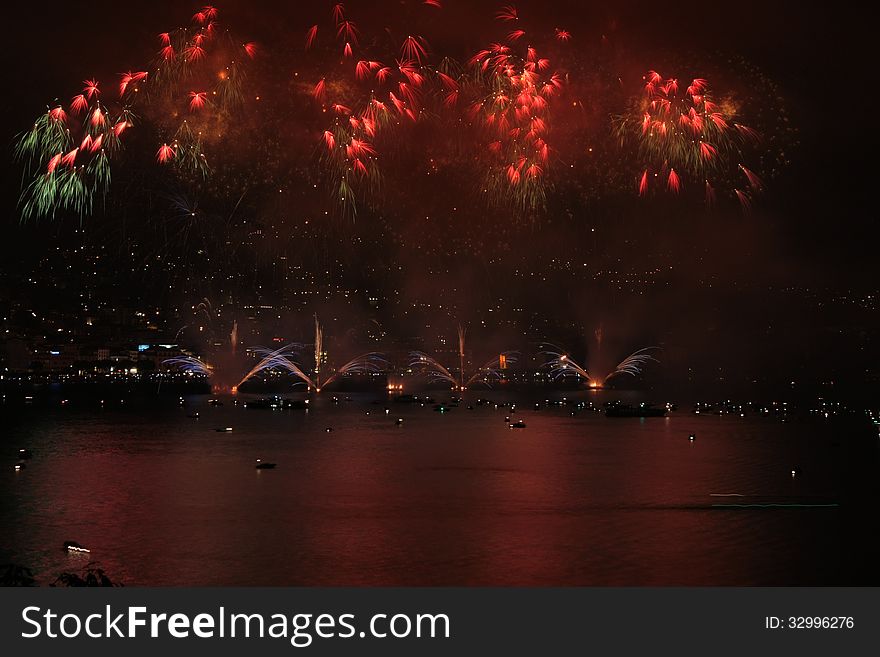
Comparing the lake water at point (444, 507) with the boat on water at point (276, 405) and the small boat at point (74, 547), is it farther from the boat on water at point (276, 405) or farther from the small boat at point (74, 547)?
the boat on water at point (276, 405)

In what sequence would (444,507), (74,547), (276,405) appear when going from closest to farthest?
(74,547), (444,507), (276,405)

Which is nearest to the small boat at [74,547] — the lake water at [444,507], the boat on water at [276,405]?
the lake water at [444,507]

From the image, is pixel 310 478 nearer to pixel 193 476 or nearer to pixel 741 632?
pixel 193 476

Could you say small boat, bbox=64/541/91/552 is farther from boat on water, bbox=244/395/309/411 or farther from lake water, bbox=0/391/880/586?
boat on water, bbox=244/395/309/411

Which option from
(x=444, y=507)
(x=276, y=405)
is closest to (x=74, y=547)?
(x=444, y=507)

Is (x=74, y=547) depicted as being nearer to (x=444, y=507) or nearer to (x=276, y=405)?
(x=444, y=507)

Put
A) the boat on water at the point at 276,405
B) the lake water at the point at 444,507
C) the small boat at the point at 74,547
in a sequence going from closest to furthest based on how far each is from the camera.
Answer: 1. the lake water at the point at 444,507
2. the small boat at the point at 74,547
3. the boat on water at the point at 276,405

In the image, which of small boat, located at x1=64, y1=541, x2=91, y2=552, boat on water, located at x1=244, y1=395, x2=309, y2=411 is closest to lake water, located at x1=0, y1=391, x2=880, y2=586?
small boat, located at x1=64, y1=541, x2=91, y2=552

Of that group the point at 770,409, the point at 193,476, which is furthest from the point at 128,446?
the point at 770,409
